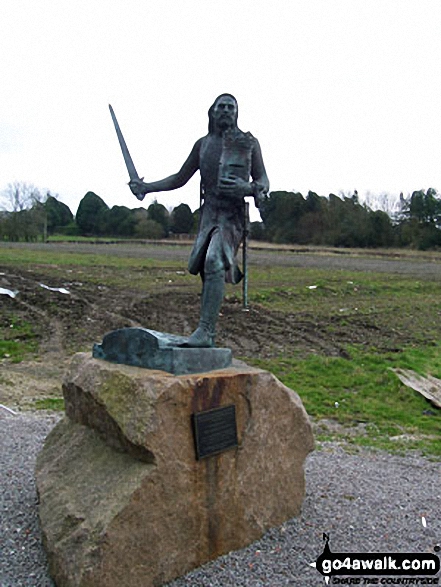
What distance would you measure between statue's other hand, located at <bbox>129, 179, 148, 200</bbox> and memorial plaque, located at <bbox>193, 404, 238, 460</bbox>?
2461 mm

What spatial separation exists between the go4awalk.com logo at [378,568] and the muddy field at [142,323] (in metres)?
5.81

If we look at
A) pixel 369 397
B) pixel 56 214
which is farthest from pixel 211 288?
pixel 56 214

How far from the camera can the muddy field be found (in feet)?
37.3

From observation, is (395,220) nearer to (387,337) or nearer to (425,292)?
(425,292)

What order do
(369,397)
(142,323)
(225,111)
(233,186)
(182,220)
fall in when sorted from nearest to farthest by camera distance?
(233,186) → (225,111) → (369,397) → (142,323) → (182,220)

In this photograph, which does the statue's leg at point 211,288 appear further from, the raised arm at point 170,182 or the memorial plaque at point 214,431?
the raised arm at point 170,182

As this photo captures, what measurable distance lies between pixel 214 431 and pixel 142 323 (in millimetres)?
10308

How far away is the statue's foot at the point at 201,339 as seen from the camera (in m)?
5.23

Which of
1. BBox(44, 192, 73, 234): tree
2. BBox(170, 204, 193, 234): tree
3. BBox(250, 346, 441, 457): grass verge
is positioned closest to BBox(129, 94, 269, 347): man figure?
BBox(250, 346, 441, 457): grass verge

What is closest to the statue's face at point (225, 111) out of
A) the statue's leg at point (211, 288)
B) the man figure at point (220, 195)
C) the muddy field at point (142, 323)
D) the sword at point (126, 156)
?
the man figure at point (220, 195)

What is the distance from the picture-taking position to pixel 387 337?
48.0 feet

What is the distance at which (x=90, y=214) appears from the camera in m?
67.5

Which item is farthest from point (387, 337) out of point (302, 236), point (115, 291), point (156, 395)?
point (302, 236)

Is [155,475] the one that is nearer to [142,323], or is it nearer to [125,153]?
[125,153]
